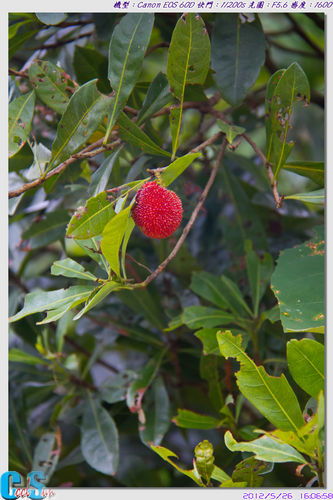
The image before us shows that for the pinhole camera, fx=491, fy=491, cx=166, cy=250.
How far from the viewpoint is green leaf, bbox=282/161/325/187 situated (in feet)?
2.13

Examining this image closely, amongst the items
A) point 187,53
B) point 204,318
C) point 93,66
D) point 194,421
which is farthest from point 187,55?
point 194,421

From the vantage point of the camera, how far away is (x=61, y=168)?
57cm

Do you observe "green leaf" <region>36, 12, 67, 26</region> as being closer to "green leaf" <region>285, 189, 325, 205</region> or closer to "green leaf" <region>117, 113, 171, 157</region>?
"green leaf" <region>117, 113, 171, 157</region>

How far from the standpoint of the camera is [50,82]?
614 millimetres

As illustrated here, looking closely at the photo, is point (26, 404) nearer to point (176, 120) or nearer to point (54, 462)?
point (54, 462)

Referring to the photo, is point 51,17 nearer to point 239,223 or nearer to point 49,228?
point 49,228

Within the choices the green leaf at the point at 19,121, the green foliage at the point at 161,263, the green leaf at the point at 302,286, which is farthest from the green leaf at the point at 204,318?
the green leaf at the point at 19,121

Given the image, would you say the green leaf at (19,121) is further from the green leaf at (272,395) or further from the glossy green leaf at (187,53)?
the green leaf at (272,395)

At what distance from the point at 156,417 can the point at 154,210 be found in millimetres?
384

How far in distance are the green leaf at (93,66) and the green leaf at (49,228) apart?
225mm

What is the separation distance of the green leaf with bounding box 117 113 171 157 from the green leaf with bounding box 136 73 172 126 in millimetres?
32

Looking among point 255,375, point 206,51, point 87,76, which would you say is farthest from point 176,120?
point 255,375

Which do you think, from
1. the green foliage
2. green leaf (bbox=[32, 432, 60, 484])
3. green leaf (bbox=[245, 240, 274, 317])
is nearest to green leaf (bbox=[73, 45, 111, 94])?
the green foliage

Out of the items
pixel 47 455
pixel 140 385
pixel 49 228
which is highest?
pixel 49 228
